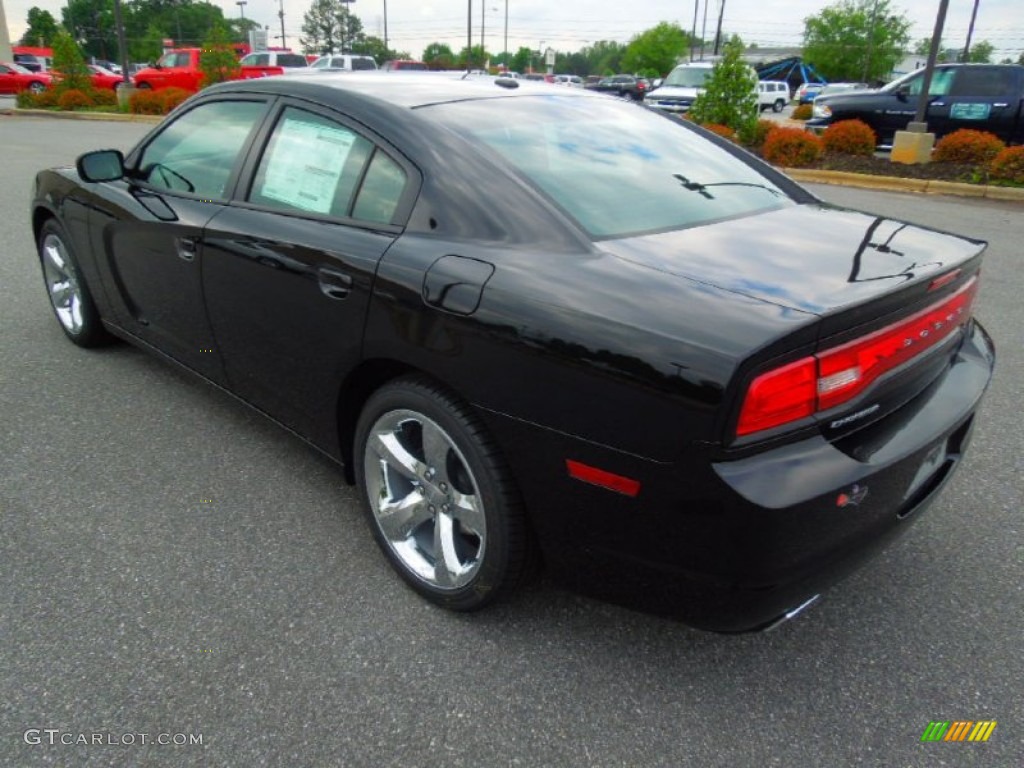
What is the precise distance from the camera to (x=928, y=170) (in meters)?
11.7

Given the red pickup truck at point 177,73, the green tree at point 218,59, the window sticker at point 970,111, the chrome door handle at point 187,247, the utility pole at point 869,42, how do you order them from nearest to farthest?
the chrome door handle at point 187,247 → the window sticker at point 970,111 → the green tree at point 218,59 → the red pickup truck at point 177,73 → the utility pole at point 869,42

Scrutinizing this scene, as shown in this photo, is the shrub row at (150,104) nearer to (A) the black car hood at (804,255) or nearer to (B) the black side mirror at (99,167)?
(B) the black side mirror at (99,167)

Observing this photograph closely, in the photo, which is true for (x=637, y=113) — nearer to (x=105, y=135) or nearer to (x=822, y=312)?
(x=822, y=312)

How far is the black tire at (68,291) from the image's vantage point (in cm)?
414

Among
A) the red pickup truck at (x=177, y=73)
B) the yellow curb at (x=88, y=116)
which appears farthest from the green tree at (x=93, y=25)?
the yellow curb at (x=88, y=116)

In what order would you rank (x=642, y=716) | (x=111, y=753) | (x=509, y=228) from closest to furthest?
(x=111, y=753), (x=642, y=716), (x=509, y=228)

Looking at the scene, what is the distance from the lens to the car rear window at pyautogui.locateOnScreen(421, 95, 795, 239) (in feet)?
7.73

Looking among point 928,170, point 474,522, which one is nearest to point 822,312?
point 474,522

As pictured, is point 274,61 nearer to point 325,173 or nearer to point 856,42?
point 325,173

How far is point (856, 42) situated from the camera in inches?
2616

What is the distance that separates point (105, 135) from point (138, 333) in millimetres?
15904

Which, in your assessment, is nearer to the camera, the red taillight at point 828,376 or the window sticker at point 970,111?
the red taillight at point 828,376

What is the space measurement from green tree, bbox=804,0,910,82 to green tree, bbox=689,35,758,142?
192 feet

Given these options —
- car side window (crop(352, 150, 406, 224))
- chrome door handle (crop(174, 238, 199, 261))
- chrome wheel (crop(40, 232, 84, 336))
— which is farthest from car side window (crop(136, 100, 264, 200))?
chrome wheel (crop(40, 232, 84, 336))
